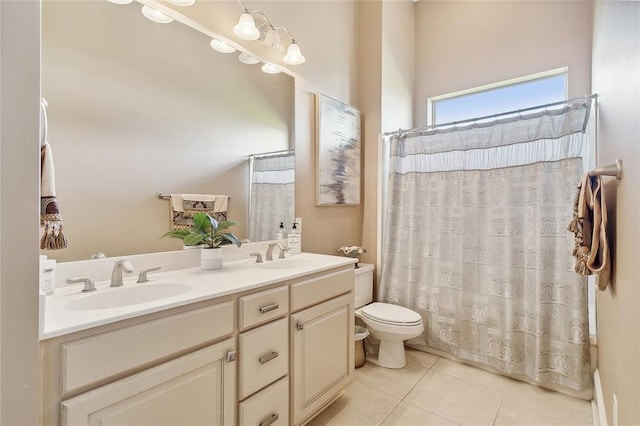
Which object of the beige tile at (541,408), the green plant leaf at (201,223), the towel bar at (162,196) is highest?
the towel bar at (162,196)

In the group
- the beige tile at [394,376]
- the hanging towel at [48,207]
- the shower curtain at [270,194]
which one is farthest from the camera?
the beige tile at [394,376]

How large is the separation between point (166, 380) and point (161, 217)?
772mm

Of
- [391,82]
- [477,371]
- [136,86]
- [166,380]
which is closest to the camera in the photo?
[166,380]

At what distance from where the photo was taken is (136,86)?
139 centimetres

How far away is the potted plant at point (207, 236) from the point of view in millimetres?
1460

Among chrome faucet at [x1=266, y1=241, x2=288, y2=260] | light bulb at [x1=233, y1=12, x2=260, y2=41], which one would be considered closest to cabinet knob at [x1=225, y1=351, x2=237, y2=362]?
Answer: chrome faucet at [x1=266, y1=241, x2=288, y2=260]

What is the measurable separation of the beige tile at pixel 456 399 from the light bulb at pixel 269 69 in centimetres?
236

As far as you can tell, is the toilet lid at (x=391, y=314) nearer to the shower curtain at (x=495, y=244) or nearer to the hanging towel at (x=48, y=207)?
the shower curtain at (x=495, y=244)

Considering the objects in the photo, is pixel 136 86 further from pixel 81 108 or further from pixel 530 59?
pixel 530 59

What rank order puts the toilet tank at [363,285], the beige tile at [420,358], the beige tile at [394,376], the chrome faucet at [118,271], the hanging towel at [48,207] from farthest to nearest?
the toilet tank at [363,285] → the beige tile at [420,358] → the beige tile at [394,376] → the chrome faucet at [118,271] → the hanging towel at [48,207]

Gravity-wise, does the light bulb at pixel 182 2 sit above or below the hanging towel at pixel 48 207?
above

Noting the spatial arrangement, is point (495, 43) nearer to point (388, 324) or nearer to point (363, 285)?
point (363, 285)

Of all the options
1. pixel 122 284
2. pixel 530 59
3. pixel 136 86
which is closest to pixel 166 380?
pixel 122 284

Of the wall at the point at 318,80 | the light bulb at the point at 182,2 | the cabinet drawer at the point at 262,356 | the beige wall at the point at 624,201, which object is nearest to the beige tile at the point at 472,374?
the beige wall at the point at 624,201
